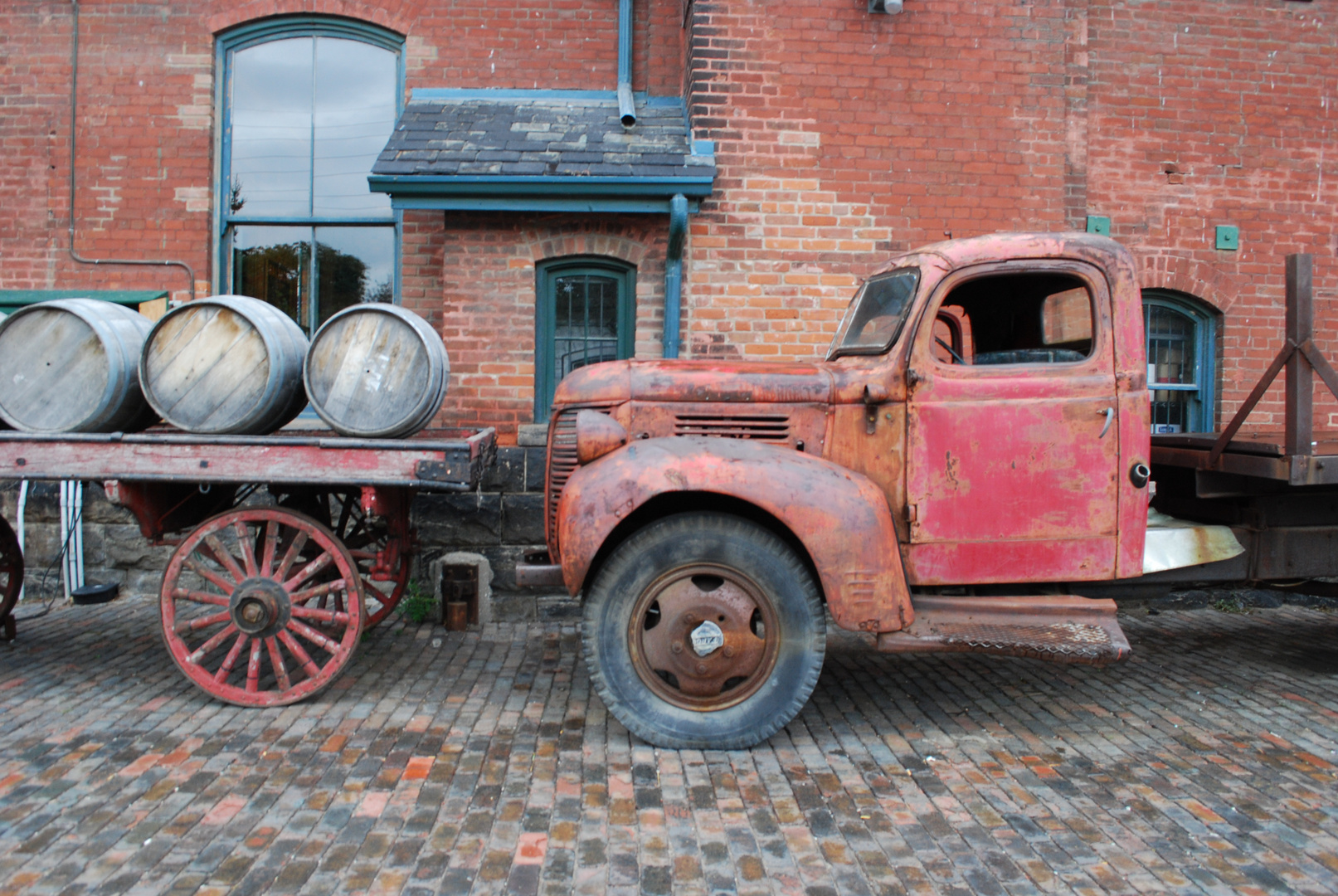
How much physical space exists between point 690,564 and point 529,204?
3221 mm

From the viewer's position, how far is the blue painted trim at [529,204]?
5.88 metres

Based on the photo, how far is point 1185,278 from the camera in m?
7.06

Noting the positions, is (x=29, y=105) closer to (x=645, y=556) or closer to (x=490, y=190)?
(x=490, y=190)

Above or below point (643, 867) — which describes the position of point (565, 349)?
above

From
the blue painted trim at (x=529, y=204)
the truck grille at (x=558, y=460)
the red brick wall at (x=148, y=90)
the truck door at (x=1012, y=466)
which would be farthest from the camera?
the red brick wall at (x=148, y=90)

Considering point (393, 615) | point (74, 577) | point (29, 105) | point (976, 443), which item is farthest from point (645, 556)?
point (29, 105)

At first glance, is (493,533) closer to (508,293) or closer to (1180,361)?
Result: (508,293)

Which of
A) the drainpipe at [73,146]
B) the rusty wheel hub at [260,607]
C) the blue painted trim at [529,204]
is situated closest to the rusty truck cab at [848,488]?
the rusty wheel hub at [260,607]

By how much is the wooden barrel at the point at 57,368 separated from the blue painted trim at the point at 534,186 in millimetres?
2111

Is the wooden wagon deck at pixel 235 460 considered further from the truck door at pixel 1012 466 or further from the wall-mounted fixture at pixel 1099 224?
the wall-mounted fixture at pixel 1099 224

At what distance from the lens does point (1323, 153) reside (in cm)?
721

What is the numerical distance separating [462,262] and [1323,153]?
7153mm

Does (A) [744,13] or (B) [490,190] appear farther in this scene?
(A) [744,13]

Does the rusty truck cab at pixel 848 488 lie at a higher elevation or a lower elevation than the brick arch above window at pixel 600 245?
lower
